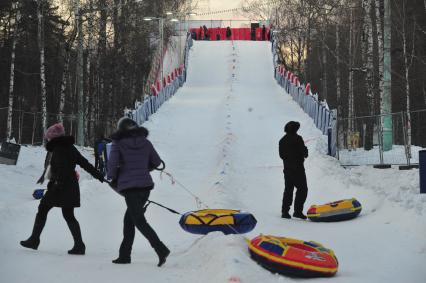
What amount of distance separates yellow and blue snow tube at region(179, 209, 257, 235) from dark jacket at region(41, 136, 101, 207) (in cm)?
132

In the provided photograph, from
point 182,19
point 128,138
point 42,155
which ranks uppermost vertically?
point 182,19

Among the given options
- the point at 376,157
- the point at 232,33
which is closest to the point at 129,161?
the point at 376,157

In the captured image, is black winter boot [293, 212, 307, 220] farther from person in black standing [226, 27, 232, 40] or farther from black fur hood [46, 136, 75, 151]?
person in black standing [226, 27, 232, 40]

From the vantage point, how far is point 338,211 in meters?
10.4

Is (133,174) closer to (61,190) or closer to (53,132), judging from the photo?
(61,190)

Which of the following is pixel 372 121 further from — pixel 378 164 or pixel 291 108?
pixel 291 108

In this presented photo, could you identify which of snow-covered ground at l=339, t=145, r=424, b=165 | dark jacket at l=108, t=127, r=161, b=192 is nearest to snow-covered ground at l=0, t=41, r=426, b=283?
snow-covered ground at l=339, t=145, r=424, b=165

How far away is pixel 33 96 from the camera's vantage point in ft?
152

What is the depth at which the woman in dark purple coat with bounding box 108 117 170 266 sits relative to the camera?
6871mm

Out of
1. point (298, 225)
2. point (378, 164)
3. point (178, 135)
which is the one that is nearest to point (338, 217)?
point (298, 225)

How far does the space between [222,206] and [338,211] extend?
2123 mm

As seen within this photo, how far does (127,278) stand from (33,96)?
1652 inches

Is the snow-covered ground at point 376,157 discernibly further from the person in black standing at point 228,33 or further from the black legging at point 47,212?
the person in black standing at point 228,33

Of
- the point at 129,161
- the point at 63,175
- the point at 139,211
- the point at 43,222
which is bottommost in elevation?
the point at 43,222
